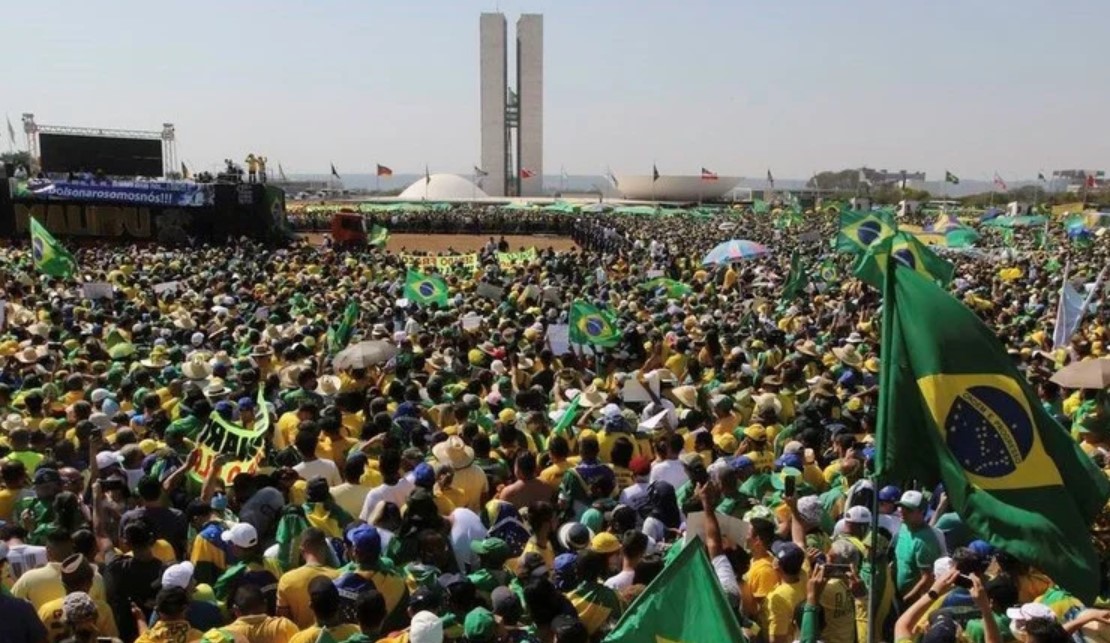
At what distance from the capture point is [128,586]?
4.64 meters

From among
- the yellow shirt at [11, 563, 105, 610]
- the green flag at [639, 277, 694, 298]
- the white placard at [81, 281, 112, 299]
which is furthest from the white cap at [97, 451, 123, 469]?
the green flag at [639, 277, 694, 298]

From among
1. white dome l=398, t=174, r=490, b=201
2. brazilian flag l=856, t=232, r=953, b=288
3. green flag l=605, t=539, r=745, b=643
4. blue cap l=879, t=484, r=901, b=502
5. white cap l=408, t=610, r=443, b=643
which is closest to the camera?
green flag l=605, t=539, r=745, b=643

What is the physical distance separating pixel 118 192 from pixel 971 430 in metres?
31.5

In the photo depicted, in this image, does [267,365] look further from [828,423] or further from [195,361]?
[828,423]

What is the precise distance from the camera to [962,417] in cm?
393

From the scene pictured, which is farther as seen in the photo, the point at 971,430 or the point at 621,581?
the point at 621,581

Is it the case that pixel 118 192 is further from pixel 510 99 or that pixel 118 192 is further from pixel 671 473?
pixel 510 99

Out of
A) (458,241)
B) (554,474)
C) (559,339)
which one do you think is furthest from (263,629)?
(458,241)

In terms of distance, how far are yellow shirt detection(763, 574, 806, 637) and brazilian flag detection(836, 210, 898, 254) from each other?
31.0 feet

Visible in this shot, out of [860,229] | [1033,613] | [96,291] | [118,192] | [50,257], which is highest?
[118,192]

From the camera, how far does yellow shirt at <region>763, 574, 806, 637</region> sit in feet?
14.4

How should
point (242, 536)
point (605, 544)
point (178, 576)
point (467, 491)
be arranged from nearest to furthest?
point (178, 576) → point (242, 536) → point (605, 544) → point (467, 491)

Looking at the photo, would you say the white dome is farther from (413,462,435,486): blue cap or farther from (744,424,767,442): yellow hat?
(413,462,435,486): blue cap

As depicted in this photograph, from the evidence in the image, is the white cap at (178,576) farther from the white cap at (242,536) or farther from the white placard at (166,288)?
the white placard at (166,288)
